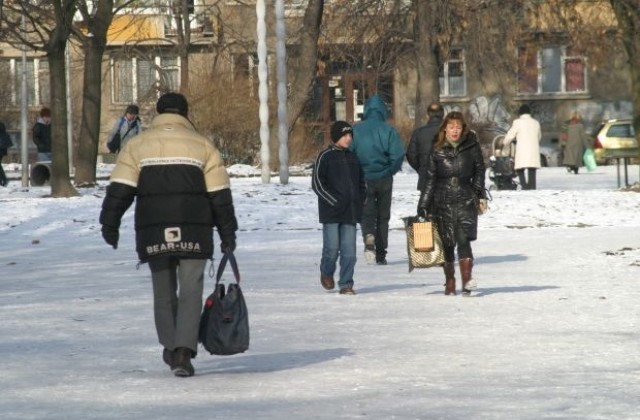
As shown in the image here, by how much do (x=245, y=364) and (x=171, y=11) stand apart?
4713 centimetres

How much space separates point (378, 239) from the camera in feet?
64.5

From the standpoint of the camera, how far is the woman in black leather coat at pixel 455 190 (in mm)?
Result: 15469

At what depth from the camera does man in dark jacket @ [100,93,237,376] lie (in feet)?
33.7

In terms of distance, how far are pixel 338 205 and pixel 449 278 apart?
1.16 meters

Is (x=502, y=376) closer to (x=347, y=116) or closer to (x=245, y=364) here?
(x=245, y=364)

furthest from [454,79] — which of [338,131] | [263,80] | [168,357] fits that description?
[168,357]

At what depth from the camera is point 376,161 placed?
1917cm

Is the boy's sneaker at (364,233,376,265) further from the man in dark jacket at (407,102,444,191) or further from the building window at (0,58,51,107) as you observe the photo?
the building window at (0,58,51,107)

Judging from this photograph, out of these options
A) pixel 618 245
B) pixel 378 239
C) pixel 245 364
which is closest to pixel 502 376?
pixel 245 364

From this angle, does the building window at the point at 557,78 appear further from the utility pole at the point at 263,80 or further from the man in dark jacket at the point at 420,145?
the man in dark jacket at the point at 420,145

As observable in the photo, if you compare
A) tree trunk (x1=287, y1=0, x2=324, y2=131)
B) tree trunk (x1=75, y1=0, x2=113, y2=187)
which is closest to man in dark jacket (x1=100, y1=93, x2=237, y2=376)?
tree trunk (x1=75, y1=0, x2=113, y2=187)

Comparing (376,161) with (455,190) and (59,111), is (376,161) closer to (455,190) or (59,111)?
(455,190)

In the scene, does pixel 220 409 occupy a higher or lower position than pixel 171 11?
lower

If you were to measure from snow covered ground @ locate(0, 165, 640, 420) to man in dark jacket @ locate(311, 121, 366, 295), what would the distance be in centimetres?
39
